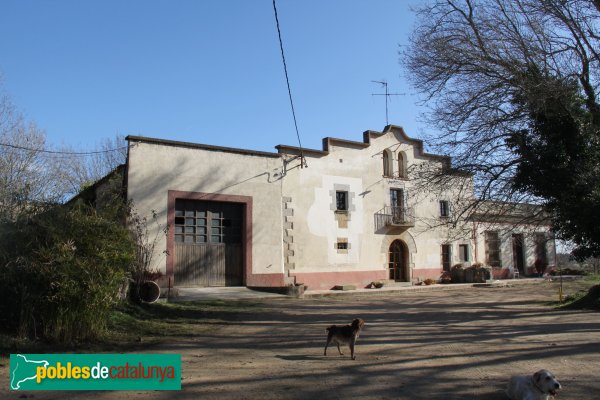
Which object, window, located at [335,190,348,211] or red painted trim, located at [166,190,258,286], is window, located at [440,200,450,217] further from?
red painted trim, located at [166,190,258,286]

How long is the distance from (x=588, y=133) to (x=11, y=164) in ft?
69.6

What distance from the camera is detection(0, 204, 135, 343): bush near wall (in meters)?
7.23

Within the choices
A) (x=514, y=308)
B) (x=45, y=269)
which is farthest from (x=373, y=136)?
(x=45, y=269)

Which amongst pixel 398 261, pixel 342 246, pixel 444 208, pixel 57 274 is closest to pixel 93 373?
pixel 57 274

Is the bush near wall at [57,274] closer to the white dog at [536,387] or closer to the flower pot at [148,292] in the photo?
the flower pot at [148,292]

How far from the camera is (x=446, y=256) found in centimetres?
2838

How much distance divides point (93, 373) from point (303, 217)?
1671 cm

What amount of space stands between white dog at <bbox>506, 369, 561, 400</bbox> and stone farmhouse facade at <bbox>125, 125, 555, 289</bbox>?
1019cm

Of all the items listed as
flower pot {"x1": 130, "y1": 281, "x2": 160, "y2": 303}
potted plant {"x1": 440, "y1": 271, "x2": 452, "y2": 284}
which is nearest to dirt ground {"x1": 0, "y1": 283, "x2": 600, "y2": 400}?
flower pot {"x1": 130, "y1": 281, "x2": 160, "y2": 303}

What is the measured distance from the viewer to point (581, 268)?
3406cm

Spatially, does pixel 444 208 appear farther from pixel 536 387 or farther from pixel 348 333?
pixel 536 387

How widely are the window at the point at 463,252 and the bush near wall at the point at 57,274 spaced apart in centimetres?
2440

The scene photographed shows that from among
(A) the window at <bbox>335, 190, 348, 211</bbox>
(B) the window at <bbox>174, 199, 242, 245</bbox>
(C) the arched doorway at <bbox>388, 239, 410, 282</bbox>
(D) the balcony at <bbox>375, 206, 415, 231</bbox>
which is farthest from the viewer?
(C) the arched doorway at <bbox>388, 239, 410, 282</bbox>

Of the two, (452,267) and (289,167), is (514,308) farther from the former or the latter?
(452,267)
